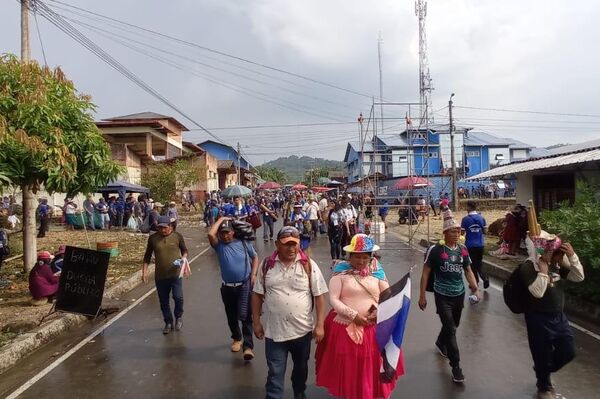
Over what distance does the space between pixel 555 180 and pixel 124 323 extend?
1264 cm

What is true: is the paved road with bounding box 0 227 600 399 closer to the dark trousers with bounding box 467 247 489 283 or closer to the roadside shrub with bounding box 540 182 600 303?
the roadside shrub with bounding box 540 182 600 303

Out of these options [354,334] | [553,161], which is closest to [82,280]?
[354,334]

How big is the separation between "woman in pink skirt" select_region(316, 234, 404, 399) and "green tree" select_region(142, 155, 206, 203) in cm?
2423

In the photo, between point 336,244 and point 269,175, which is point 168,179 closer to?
point 336,244

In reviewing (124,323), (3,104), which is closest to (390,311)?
(124,323)

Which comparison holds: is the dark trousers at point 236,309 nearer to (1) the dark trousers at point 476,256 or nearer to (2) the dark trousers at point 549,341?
(2) the dark trousers at point 549,341

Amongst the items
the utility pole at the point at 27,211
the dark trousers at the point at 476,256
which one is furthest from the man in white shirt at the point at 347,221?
the utility pole at the point at 27,211

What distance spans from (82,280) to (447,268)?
17.2 feet

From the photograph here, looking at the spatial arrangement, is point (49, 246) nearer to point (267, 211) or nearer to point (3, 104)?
point (267, 211)

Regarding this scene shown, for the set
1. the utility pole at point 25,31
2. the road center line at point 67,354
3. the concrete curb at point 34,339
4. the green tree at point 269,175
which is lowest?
the road center line at point 67,354

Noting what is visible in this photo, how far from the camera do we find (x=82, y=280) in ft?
23.1

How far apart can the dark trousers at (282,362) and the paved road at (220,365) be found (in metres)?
0.63

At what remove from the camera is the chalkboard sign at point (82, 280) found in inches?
274

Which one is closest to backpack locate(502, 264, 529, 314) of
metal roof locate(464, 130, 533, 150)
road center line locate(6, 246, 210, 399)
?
road center line locate(6, 246, 210, 399)
